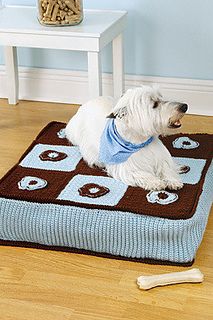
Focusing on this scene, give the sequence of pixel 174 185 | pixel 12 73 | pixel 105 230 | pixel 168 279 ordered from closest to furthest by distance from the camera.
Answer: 1. pixel 168 279
2. pixel 105 230
3. pixel 174 185
4. pixel 12 73

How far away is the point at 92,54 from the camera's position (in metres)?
3.04

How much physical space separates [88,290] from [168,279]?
24 cm

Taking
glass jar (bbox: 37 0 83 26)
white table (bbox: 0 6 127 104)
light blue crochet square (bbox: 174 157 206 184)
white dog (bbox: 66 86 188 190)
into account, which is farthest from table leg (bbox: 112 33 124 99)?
light blue crochet square (bbox: 174 157 206 184)

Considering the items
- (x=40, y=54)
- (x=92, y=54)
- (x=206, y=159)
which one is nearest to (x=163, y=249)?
(x=206, y=159)

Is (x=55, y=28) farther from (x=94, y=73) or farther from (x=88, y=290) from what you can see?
(x=88, y=290)

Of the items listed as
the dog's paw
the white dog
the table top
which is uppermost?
the table top

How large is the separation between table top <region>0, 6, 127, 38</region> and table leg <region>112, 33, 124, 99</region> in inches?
4.6

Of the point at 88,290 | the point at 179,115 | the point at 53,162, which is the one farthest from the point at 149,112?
the point at 88,290

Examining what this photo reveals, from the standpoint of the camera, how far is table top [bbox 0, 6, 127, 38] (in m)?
3.06

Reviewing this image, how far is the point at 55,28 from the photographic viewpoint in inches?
122

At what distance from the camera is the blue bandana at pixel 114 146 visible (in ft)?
8.45

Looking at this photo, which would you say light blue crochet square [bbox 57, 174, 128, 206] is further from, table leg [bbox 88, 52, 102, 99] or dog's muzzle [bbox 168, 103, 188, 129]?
table leg [bbox 88, 52, 102, 99]

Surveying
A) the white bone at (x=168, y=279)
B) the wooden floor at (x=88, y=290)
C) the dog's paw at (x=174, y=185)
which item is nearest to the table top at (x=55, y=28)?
the dog's paw at (x=174, y=185)

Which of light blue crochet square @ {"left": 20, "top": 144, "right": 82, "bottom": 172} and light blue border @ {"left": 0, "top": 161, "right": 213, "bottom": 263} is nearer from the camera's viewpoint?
light blue border @ {"left": 0, "top": 161, "right": 213, "bottom": 263}
